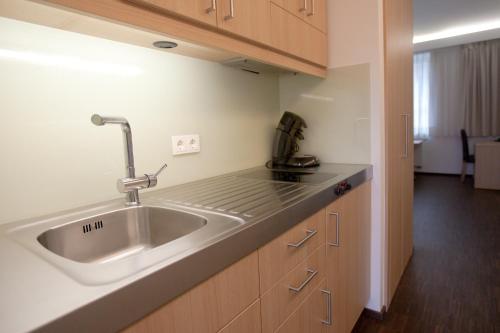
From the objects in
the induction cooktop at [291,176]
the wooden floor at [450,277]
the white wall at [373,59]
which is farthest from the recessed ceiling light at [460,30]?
the induction cooktop at [291,176]

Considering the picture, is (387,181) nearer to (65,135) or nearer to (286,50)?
(286,50)

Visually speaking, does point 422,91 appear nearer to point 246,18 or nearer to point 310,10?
point 310,10

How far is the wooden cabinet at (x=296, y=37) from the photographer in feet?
4.05

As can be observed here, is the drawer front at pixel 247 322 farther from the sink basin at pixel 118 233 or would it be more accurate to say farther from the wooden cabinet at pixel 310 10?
the wooden cabinet at pixel 310 10

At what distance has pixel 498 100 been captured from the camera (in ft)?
17.5

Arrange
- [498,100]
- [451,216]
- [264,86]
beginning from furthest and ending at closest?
[498,100] → [451,216] → [264,86]

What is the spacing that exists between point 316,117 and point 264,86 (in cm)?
37

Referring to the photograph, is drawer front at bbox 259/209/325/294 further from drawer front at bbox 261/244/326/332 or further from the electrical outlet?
the electrical outlet

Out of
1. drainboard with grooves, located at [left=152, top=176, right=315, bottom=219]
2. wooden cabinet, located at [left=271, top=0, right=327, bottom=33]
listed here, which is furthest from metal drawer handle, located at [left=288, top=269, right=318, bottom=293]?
wooden cabinet, located at [left=271, top=0, right=327, bottom=33]

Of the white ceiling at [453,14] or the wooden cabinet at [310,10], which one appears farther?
the white ceiling at [453,14]

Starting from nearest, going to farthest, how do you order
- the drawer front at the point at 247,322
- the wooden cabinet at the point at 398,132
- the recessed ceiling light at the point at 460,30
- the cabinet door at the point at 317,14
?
1. the drawer front at the point at 247,322
2. the cabinet door at the point at 317,14
3. the wooden cabinet at the point at 398,132
4. the recessed ceiling light at the point at 460,30

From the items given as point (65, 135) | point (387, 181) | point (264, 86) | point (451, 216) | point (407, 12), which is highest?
point (407, 12)

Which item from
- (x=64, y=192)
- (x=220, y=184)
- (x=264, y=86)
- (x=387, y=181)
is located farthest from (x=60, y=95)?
(x=387, y=181)

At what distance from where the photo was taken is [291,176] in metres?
1.49
